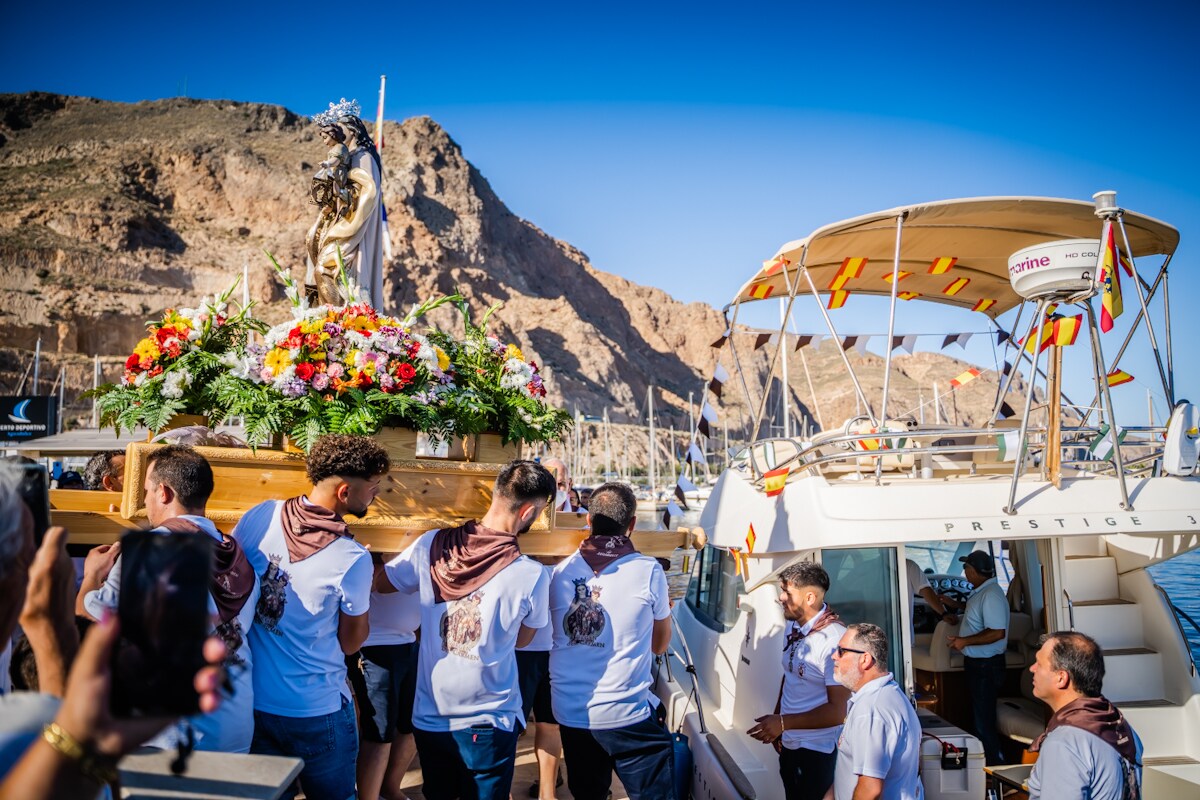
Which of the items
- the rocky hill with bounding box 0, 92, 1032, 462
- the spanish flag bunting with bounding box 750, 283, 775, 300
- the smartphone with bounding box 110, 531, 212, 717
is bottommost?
the smartphone with bounding box 110, 531, 212, 717

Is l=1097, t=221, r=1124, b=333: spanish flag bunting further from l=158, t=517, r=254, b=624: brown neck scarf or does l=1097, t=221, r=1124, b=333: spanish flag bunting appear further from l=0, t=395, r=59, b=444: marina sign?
l=0, t=395, r=59, b=444: marina sign

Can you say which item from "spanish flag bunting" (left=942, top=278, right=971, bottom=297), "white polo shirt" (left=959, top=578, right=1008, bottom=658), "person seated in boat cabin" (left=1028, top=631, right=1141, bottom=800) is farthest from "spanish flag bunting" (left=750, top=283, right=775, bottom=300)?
"person seated in boat cabin" (left=1028, top=631, right=1141, bottom=800)

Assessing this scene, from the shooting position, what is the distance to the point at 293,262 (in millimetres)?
85125

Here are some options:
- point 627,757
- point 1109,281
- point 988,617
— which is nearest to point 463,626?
point 627,757

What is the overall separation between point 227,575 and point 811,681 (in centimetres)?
302

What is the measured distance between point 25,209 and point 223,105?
59499mm

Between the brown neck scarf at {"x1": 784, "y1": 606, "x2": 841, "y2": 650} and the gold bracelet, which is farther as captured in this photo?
the brown neck scarf at {"x1": 784, "y1": 606, "x2": 841, "y2": 650}

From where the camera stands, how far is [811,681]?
13.5 ft

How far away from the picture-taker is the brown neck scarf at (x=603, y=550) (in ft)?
13.3

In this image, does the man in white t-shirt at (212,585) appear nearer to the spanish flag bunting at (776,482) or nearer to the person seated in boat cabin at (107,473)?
the person seated in boat cabin at (107,473)

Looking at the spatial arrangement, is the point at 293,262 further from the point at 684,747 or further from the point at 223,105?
the point at 684,747

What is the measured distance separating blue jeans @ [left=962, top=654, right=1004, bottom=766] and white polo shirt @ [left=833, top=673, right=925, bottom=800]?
2.38 metres

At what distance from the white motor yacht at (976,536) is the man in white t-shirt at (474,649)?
5.48ft

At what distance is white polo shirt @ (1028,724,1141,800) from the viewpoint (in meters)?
3.08
